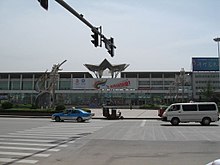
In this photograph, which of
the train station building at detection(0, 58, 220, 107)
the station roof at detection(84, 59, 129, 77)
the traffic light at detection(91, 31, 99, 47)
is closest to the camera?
the traffic light at detection(91, 31, 99, 47)

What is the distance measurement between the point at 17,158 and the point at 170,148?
6.17 m

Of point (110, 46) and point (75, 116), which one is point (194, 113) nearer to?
point (110, 46)

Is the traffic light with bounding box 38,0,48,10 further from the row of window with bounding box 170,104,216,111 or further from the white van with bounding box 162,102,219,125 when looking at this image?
the row of window with bounding box 170,104,216,111

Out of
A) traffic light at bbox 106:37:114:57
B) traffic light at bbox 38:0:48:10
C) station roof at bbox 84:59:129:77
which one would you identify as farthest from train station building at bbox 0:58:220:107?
traffic light at bbox 38:0:48:10

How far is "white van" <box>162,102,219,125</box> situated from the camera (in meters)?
29.1

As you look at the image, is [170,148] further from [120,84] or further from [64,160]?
[120,84]

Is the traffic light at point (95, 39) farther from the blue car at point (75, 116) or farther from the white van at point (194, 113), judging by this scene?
the blue car at point (75, 116)

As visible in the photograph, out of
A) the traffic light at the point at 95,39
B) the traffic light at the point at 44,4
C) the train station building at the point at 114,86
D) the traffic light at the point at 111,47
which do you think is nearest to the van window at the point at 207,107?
the traffic light at the point at 111,47

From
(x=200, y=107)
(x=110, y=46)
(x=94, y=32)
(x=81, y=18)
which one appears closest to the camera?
(x=81, y=18)

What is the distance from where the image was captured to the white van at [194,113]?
29.1 metres

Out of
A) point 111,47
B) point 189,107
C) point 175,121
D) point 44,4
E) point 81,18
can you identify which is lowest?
point 175,121

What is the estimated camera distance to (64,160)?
11.1 metres

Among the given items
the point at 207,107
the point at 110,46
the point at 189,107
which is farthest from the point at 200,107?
the point at 110,46

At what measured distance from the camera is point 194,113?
29188 millimetres
